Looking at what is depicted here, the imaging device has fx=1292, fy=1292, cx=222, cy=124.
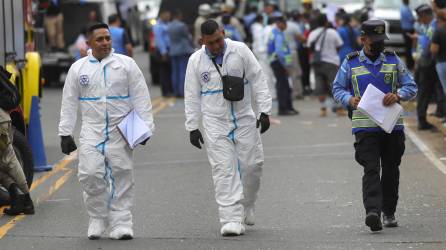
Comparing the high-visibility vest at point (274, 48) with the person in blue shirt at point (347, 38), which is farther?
the person in blue shirt at point (347, 38)

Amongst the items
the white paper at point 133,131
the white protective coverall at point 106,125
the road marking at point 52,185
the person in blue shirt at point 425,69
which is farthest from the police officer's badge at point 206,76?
the person in blue shirt at point 425,69

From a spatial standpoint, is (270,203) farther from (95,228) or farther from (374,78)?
(95,228)

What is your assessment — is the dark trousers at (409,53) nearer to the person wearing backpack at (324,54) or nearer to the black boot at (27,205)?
the person wearing backpack at (324,54)

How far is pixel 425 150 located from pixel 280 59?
5.74 metres

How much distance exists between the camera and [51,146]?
59.5 ft

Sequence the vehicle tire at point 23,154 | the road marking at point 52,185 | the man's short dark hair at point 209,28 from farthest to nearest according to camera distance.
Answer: the vehicle tire at point 23,154, the road marking at point 52,185, the man's short dark hair at point 209,28

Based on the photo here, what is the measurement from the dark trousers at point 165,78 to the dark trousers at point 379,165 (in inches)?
683

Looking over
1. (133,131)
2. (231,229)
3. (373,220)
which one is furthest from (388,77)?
(133,131)

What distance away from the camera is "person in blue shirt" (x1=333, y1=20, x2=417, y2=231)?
10250 millimetres

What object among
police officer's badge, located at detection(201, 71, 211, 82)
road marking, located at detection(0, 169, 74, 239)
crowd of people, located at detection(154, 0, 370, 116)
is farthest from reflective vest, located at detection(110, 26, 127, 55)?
police officer's badge, located at detection(201, 71, 211, 82)

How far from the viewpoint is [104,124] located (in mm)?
10180

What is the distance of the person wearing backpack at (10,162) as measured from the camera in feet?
37.1

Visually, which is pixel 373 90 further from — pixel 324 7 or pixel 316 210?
pixel 324 7

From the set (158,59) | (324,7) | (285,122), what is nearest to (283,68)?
(285,122)
